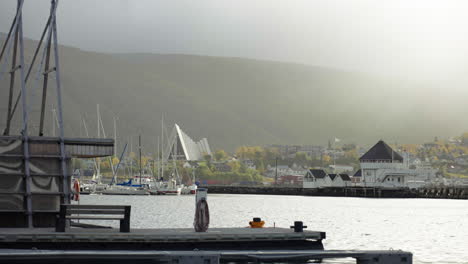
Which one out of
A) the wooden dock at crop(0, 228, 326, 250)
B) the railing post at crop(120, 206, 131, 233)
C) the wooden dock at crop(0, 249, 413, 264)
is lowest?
the wooden dock at crop(0, 249, 413, 264)

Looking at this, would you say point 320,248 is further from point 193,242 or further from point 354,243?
point 354,243

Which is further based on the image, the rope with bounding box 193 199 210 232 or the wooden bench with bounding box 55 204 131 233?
the rope with bounding box 193 199 210 232

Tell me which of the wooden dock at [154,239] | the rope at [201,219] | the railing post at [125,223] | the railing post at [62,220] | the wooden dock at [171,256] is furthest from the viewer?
the rope at [201,219]

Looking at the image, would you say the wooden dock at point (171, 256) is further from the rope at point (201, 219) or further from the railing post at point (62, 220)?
the rope at point (201, 219)

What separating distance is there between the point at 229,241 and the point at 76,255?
23.7 feet

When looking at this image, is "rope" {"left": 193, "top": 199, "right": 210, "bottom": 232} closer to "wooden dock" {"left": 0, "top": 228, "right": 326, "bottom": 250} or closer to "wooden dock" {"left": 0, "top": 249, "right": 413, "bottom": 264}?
"wooden dock" {"left": 0, "top": 228, "right": 326, "bottom": 250}

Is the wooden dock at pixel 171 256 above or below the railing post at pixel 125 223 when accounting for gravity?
below

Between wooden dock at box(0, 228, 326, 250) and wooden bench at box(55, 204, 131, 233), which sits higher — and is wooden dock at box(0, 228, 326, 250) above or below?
below

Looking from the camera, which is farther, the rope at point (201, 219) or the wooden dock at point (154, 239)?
the rope at point (201, 219)

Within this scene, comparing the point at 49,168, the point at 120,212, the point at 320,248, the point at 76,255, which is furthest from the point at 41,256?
the point at 320,248

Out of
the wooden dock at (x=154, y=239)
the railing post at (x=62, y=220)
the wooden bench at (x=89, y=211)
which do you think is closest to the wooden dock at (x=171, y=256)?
the wooden dock at (x=154, y=239)

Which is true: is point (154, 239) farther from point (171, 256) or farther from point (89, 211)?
point (171, 256)

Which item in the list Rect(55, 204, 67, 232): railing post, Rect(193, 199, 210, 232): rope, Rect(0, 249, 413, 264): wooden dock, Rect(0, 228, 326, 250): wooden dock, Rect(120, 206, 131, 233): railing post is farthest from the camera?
Rect(193, 199, 210, 232): rope

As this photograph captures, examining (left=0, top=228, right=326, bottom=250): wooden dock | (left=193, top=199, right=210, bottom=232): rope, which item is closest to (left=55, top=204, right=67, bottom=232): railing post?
(left=0, top=228, right=326, bottom=250): wooden dock
